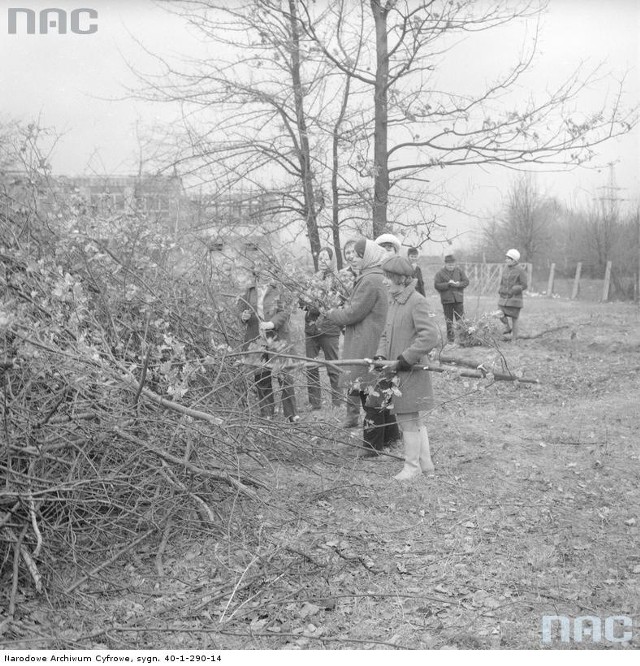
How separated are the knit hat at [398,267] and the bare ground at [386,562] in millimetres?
909

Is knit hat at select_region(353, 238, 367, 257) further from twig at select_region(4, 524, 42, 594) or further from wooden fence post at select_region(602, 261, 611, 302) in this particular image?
wooden fence post at select_region(602, 261, 611, 302)

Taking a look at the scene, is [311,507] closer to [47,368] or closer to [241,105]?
[47,368]

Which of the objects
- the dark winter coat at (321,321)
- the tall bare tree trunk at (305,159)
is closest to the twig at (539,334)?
the tall bare tree trunk at (305,159)

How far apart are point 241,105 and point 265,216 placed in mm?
1334

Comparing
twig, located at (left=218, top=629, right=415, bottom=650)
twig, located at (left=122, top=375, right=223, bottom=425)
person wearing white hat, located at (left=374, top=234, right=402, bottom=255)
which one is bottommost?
twig, located at (left=218, top=629, right=415, bottom=650)

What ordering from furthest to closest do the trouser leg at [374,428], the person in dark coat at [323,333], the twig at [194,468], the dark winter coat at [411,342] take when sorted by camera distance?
the person in dark coat at [323,333] → the trouser leg at [374,428] → the dark winter coat at [411,342] → the twig at [194,468]

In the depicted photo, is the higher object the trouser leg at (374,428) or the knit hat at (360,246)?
the knit hat at (360,246)

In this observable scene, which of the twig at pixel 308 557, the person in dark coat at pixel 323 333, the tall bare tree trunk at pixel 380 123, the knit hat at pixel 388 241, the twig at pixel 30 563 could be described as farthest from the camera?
the tall bare tree trunk at pixel 380 123

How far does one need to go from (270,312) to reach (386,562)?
323cm

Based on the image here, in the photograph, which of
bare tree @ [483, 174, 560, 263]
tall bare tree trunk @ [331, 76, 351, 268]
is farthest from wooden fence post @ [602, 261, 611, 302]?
tall bare tree trunk @ [331, 76, 351, 268]

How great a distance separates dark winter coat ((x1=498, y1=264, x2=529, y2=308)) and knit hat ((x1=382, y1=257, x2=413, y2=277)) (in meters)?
7.41

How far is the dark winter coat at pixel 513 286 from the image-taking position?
497 inches

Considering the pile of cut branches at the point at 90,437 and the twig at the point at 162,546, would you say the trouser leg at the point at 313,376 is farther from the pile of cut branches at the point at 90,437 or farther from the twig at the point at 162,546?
the twig at the point at 162,546

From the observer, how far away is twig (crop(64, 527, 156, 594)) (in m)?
3.93
